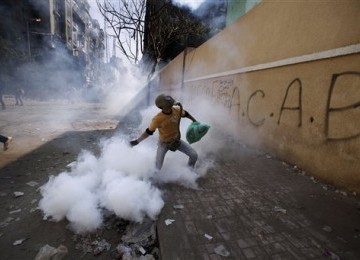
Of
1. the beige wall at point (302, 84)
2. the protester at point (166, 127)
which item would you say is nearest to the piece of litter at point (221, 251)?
the protester at point (166, 127)

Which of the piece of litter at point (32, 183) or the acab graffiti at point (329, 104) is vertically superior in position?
the acab graffiti at point (329, 104)

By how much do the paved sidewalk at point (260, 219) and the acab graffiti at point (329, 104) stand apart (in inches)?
36.7

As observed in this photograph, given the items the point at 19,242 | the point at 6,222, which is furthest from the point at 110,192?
the point at 6,222

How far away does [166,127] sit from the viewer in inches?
150

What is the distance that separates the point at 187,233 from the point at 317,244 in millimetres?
1329

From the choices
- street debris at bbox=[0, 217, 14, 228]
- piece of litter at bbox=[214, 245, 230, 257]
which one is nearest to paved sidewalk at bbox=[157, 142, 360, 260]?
piece of litter at bbox=[214, 245, 230, 257]

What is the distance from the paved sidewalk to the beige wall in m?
0.54

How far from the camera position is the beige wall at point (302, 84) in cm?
356

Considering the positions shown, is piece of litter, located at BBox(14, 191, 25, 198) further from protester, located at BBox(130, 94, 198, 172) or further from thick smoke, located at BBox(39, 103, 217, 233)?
protester, located at BBox(130, 94, 198, 172)

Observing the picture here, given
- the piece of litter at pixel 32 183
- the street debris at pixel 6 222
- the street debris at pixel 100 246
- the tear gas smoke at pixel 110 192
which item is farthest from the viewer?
the piece of litter at pixel 32 183

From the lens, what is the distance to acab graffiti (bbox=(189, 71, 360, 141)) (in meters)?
3.49

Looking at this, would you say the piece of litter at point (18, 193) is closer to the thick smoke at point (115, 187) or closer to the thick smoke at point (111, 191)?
the thick smoke at point (115, 187)

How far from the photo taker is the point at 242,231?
106 inches

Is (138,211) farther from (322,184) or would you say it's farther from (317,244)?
(322,184)
